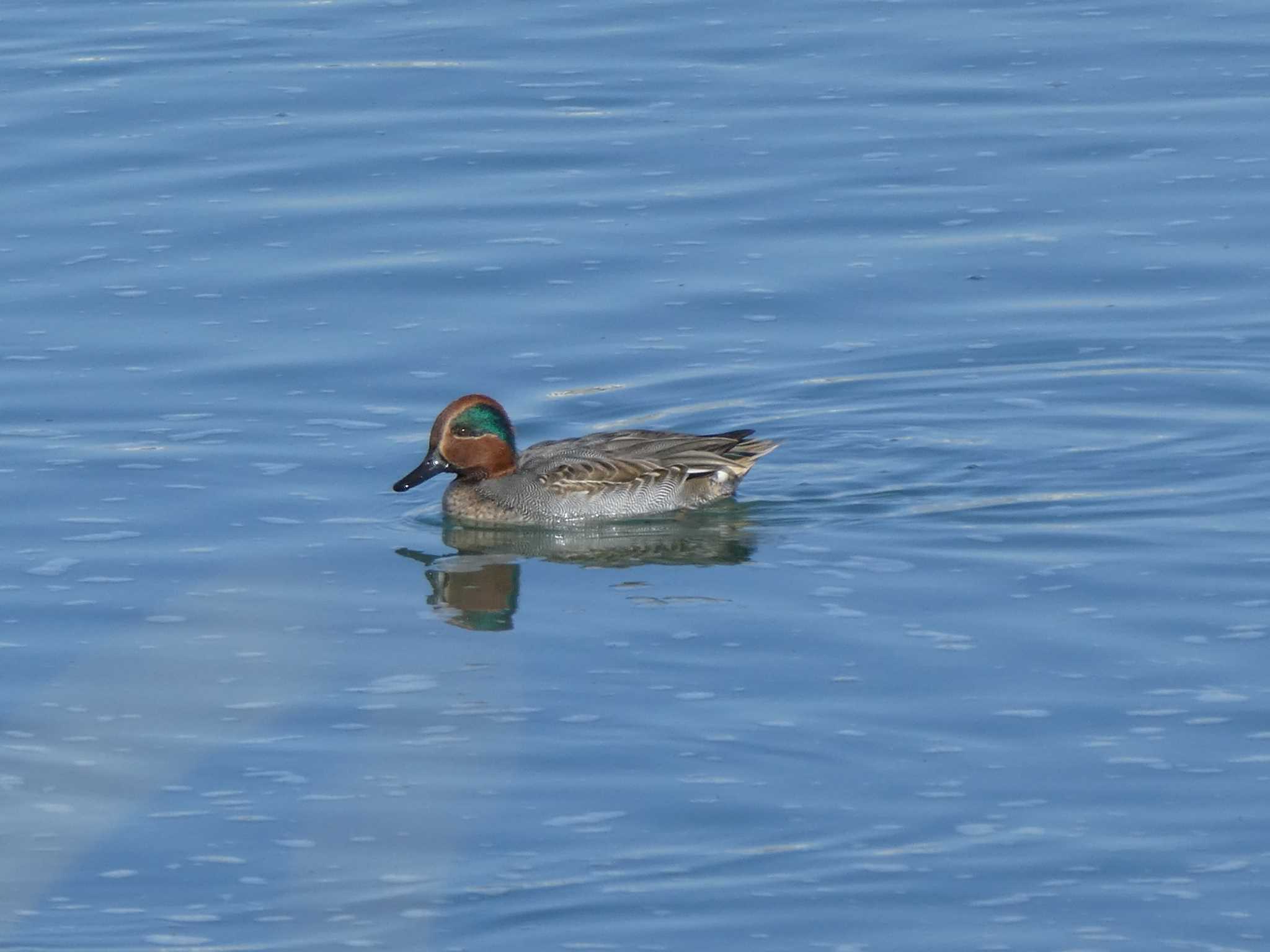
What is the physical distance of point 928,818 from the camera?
9.71 meters

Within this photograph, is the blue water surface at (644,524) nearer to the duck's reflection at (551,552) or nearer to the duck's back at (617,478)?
the duck's reflection at (551,552)

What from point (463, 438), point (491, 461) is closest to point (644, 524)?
point (491, 461)

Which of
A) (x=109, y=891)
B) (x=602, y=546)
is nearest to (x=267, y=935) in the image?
(x=109, y=891)

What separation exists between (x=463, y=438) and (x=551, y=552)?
0.94 m

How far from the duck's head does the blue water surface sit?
1.04 feet

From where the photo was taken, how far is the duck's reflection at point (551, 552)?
12906 mm

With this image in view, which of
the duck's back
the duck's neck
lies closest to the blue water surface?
the duck's back

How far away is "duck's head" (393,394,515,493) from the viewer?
46.9 feet

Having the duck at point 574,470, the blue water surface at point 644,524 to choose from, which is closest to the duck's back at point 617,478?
the duck at point 574,470

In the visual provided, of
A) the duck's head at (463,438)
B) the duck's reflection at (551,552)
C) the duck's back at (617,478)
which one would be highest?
the duck's head at (463,438)

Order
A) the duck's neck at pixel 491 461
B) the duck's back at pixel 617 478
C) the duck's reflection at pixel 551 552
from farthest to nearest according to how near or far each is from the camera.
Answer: the duck's neck at pixel 491 461, the duck's back at pixel 617 478, the duck's reflection at pixel 551 552

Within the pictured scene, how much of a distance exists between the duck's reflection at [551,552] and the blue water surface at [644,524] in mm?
50

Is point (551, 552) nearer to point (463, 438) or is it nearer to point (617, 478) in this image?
point (617, 478)

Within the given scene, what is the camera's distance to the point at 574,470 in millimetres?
14234
